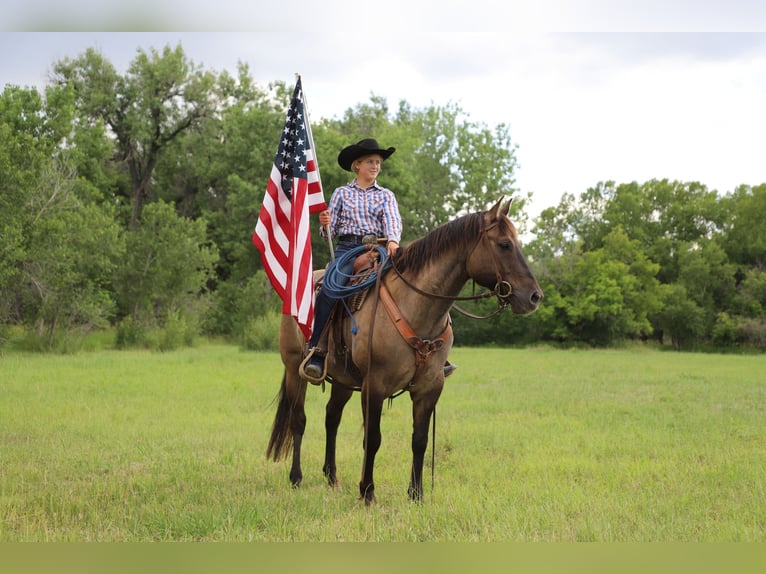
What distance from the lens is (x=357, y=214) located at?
24.1 ft

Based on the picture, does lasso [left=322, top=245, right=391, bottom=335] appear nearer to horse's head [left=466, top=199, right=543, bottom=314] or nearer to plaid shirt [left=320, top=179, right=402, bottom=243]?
plaid shirt [left=320, top=179, right=402, bottom=243]

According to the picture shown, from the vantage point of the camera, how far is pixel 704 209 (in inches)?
1923

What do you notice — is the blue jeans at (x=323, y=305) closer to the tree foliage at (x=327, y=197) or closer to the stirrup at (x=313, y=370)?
the stirrup at (x=313, y=370)

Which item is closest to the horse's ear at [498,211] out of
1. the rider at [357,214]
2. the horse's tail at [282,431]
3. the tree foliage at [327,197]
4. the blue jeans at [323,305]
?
the rider at [357,214]

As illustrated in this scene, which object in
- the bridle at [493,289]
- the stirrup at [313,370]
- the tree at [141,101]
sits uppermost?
the tree at [141,101]

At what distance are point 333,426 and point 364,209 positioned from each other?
2.52m

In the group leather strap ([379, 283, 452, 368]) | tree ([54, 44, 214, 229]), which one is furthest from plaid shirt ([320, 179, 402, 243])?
tree ([54, 44, 214, 229])

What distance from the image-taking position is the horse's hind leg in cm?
783

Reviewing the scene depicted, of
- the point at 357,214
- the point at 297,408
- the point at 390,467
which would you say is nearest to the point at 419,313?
the point at 357,214

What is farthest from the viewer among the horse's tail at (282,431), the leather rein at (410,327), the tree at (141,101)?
the tree at (141,101)

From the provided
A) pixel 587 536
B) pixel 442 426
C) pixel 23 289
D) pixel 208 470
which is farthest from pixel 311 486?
pixel 23 289

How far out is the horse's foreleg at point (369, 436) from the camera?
656cm

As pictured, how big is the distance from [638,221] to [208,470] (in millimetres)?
49575

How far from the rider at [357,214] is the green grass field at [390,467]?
1540mm
